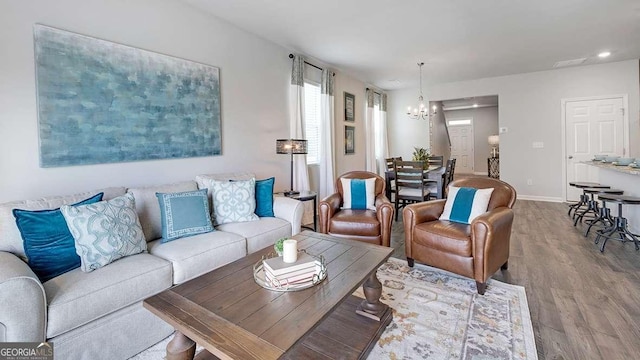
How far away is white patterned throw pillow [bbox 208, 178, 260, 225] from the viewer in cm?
268

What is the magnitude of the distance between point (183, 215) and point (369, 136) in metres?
5.00

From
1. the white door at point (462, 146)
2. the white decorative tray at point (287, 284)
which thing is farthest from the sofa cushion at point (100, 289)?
the white door at point (462, 146)

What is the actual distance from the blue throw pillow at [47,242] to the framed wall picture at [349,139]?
4.64 m

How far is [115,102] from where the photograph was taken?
8.09ft

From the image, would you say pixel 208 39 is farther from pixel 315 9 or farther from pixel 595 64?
pixel 595 64

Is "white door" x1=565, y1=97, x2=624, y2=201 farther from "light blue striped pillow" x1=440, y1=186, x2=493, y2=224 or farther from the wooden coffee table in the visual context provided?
the wooden coffee table

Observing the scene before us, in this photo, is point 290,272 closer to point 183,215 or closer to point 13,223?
point 183,215

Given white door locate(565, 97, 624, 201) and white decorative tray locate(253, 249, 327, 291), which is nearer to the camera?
white decorative tray locate(253, 249, 327, 291)

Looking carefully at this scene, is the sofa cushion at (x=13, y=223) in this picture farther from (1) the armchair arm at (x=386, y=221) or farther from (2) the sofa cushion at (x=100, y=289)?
(1) the armchair arm at (x=386, y=221)

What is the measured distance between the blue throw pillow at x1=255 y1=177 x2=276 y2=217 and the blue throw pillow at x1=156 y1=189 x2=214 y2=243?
560 millimetres

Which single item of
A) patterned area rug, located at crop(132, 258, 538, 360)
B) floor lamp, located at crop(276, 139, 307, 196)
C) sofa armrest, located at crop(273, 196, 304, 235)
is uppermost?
floor lamp, located at crop(276, 139, 307, 196)

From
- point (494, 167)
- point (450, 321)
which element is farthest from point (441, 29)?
point (494, 167)

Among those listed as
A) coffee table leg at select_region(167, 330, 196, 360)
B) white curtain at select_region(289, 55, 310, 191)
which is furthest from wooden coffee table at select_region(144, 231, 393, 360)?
white curtain at select_region(289, 55, 310, 191)

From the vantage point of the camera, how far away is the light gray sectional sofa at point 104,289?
4.26ft
